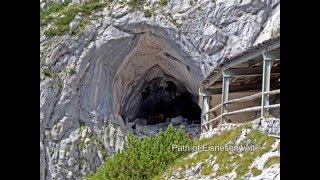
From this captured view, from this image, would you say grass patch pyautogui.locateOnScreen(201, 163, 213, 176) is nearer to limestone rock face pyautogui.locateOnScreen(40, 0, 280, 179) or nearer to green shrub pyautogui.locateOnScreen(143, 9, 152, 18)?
limestone rock face pyautogui.locateOnScreen(40, 0, 280, 179)

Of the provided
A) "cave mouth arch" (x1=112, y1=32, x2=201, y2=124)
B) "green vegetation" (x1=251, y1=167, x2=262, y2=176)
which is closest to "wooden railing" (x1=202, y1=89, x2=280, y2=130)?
"cave mouth arch" (x1=112, y1=32, x2=201, y2=124)

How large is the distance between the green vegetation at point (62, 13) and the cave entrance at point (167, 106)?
2194 millimetres

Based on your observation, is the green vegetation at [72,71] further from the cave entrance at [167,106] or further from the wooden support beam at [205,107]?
the wooden support beam at [205,107]

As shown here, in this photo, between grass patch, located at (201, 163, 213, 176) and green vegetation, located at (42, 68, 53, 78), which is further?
green vegetation, located at (42, 68, 53, 78)

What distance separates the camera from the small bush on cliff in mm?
8156

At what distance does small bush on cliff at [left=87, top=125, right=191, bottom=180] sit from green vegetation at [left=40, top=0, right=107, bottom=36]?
2919 millimetres

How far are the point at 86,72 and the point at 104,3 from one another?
3.01m

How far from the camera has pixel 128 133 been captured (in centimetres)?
953

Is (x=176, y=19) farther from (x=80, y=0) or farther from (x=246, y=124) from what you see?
(x=246, y=124)

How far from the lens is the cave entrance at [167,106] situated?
9.64m

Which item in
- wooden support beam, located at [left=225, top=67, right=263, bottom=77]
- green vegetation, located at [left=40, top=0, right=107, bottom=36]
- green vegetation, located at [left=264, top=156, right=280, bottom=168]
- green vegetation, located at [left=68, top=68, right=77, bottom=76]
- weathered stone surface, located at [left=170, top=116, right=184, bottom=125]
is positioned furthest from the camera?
green vegetation, located at [left=68, top=68, right=77, bottom=76]

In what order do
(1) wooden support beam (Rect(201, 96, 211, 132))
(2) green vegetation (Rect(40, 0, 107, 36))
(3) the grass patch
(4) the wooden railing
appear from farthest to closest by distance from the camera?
(2) green vegetation (Rect(40, 0, 107, 36)) < (1) wooden support beam (Rect(201, 96, 211, 132)) < (3) the grass patch < (4) the wooden railing

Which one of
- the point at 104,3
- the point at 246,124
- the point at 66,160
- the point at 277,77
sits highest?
the point at 104,3
